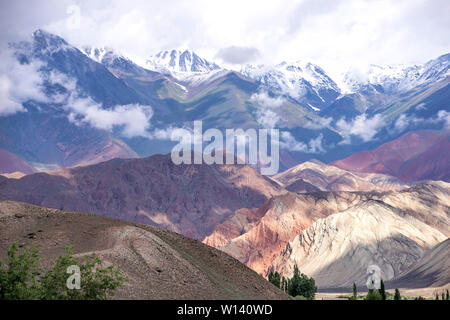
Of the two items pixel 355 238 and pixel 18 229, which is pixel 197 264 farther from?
pixel 355 238

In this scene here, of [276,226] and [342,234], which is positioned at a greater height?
[276,226]

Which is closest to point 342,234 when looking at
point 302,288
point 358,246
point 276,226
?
point 358,246

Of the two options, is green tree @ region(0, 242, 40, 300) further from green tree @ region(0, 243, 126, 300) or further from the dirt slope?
the dirt slope

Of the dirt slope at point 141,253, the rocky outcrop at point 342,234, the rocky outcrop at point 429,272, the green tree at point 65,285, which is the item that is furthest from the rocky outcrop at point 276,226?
the green tree at point 65,285

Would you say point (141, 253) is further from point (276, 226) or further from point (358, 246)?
point (276, 226)

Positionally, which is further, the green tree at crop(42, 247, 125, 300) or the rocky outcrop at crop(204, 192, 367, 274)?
the rocky outcrop at crop(204, 192, 367, 274)

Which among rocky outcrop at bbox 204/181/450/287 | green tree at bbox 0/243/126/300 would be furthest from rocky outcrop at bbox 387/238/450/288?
green tree at bbox 0/243/126/300

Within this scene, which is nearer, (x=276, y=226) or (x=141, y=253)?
(x=141, y=253)

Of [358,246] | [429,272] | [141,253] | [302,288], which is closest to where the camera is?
[141,253]

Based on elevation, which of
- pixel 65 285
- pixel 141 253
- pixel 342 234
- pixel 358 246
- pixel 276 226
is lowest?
pixel 65 285

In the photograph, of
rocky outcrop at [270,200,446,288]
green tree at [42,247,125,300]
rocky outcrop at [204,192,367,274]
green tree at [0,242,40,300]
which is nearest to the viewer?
green tree at [0,242,40,300]
